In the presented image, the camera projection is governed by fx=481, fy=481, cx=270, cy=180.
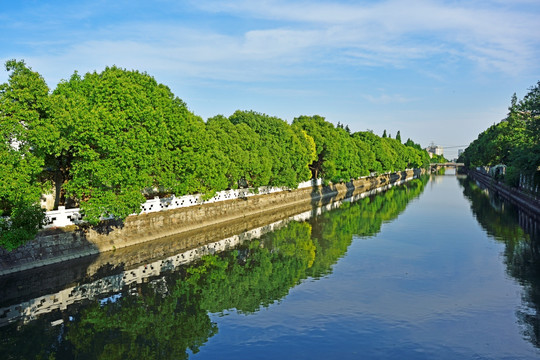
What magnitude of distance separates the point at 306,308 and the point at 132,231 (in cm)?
1876

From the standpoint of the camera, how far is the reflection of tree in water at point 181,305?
64.1 feet

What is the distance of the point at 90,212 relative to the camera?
32.2 metres

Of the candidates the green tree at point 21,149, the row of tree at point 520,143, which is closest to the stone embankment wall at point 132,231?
the green tree at point 21,149

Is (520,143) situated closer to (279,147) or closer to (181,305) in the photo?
(279,147)

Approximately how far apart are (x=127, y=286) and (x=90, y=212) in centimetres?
710

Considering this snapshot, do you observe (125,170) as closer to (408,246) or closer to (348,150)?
(408,246)

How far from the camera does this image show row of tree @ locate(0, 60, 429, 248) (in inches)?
1079

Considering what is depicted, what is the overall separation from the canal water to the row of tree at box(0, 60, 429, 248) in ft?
17.9

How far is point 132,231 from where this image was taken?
3781cm

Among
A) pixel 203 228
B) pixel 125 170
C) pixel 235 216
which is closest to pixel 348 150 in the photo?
pixel 235 216

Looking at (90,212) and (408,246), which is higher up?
(90,212)

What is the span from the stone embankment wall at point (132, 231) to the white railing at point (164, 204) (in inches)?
21.9

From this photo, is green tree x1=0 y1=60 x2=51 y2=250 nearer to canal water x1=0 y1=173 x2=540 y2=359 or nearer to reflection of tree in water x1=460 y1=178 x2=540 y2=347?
canal water x1=0 y1=173 x2=540 y2=359

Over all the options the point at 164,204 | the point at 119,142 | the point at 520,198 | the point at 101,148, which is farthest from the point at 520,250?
the point at 520,198
